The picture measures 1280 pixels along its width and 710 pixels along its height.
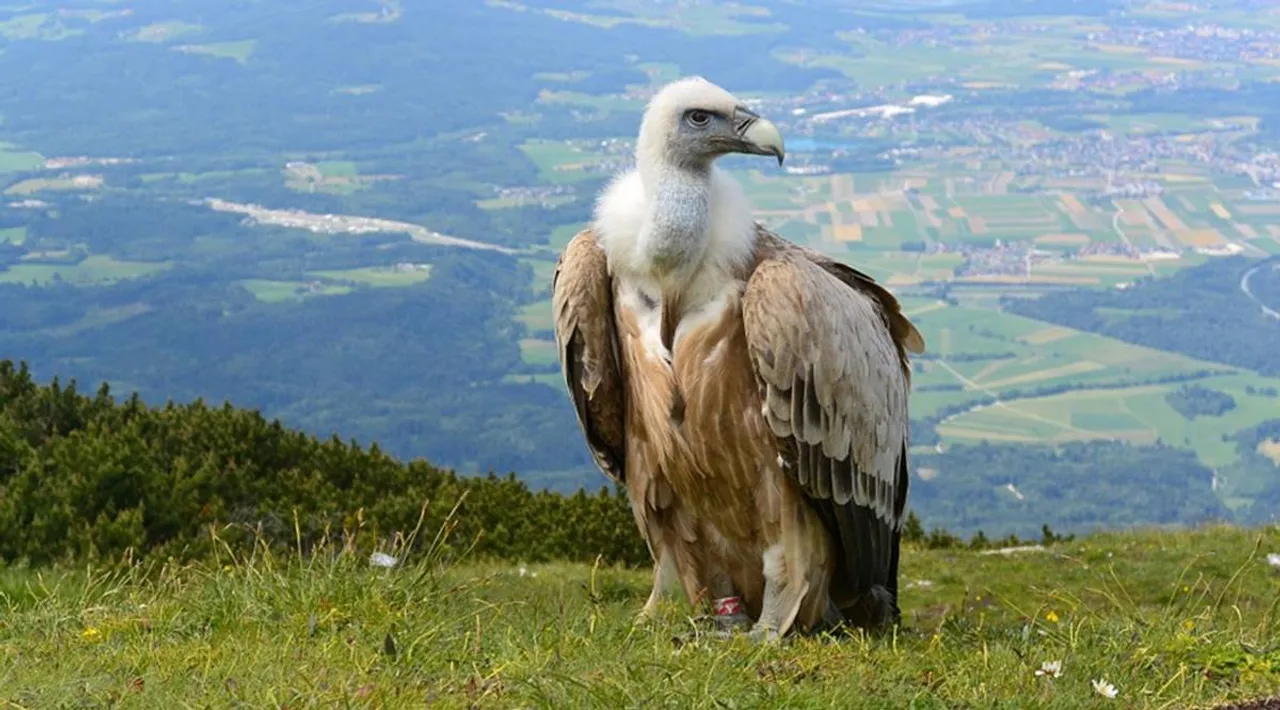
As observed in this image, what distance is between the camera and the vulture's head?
620 centimetres

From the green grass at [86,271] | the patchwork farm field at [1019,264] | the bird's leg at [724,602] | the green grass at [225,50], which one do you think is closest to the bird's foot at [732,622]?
the bird's leg at [724,602]

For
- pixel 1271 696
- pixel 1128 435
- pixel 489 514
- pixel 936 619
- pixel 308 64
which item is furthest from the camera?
pixel 308 64

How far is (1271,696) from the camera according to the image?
5125 mm

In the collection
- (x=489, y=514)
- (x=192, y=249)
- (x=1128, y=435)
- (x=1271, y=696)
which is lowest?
(x=1128, y=435)

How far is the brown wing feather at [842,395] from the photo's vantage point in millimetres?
6125

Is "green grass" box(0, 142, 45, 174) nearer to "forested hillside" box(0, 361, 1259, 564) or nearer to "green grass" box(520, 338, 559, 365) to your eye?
"green grass" box(520, 338, 559, 365)

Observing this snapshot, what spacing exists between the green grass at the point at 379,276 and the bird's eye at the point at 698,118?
76.6 meters

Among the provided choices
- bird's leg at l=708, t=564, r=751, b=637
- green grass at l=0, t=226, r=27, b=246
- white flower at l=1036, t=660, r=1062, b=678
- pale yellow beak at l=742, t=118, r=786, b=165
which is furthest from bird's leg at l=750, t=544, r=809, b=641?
green grass at l=0, t=226, r=27, b=246

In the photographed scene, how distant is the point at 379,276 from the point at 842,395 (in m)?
79.4

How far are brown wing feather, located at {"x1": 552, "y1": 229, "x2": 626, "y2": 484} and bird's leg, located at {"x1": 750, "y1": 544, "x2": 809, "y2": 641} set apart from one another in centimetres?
86

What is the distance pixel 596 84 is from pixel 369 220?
37522 mm

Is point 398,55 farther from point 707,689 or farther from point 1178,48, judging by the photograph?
point 707,689

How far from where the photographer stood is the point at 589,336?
6.48 meters

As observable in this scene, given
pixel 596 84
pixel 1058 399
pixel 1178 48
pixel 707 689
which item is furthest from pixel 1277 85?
pixel 707 689
